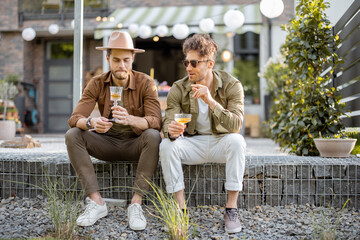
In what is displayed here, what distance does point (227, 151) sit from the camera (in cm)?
266

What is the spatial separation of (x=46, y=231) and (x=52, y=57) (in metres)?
Result: 10.3

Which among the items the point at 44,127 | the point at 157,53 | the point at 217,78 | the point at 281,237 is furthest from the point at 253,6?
the point at 281,237

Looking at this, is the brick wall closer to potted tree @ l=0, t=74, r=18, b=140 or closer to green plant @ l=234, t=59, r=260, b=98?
potted tree @ l=0, t=74, r=18, b=140

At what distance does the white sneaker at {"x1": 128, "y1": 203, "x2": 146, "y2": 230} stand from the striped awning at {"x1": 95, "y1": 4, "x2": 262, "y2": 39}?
23.0 ft

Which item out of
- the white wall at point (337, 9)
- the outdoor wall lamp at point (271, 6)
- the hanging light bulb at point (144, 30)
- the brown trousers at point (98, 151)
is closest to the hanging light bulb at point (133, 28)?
the hanging light bulb at point (144, 30)

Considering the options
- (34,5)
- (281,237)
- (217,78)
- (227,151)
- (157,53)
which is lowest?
(281,237)

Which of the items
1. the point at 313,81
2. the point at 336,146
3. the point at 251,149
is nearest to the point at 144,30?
the point at 251,149

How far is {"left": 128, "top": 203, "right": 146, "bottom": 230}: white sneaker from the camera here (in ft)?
8.18

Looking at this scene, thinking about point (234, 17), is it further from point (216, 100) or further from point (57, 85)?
point (57, 85)

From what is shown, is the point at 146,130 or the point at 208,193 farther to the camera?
the point at 208,193

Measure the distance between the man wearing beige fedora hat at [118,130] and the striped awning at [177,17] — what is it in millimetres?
6297

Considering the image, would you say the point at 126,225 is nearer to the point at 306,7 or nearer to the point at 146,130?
the point at 146,130

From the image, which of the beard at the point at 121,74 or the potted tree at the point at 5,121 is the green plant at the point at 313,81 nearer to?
the beard at the point at 121,74

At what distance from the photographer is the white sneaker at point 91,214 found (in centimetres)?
254
